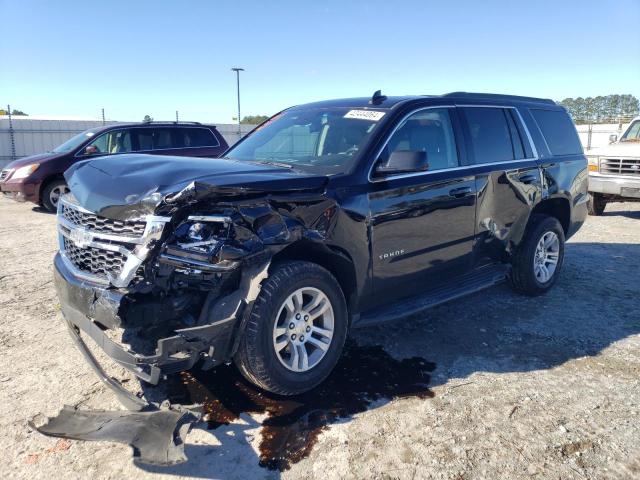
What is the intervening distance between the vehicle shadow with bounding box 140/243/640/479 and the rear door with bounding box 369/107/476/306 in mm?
507

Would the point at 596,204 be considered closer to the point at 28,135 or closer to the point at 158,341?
the point at 158,341

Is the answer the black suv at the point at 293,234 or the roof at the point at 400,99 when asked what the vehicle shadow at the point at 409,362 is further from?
the roof at the point at 400,99

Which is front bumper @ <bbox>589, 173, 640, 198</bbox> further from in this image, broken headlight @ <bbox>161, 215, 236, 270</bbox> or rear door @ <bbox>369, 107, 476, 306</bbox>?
broken headlight @ <bbox>161, 215, 236, 270</bbox>

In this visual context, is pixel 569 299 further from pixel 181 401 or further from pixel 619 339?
pixel 181 401

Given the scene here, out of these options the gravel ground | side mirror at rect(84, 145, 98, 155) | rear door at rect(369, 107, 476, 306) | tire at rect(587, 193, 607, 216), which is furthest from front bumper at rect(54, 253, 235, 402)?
tire at rect(587, 193, 607, 216)

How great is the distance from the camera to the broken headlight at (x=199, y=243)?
283 cm

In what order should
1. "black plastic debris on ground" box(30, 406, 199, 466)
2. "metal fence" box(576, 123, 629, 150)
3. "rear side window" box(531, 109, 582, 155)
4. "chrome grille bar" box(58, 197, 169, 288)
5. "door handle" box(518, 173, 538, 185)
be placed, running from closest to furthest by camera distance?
"black plastic debris on ground" box(30, 406, 199, 466) < "chrome grille bar" box(58, 197, 169, 288) < "door handle" box(518, 173, 538, 185) < "rear side window" box(531, 109, 582, 155) < "metal fence" box(576, 123, 629, 150)

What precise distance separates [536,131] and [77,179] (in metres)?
4.42

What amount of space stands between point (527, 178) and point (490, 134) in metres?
0.64

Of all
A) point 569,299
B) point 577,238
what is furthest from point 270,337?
point 577,238

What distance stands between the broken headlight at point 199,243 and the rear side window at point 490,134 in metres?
2.62

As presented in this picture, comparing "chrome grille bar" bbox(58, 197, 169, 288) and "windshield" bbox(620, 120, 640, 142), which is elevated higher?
"windshield" bbox(620, 120, 640, 142)

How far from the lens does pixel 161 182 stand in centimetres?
294

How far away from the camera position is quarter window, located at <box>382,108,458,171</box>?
4.00 m
